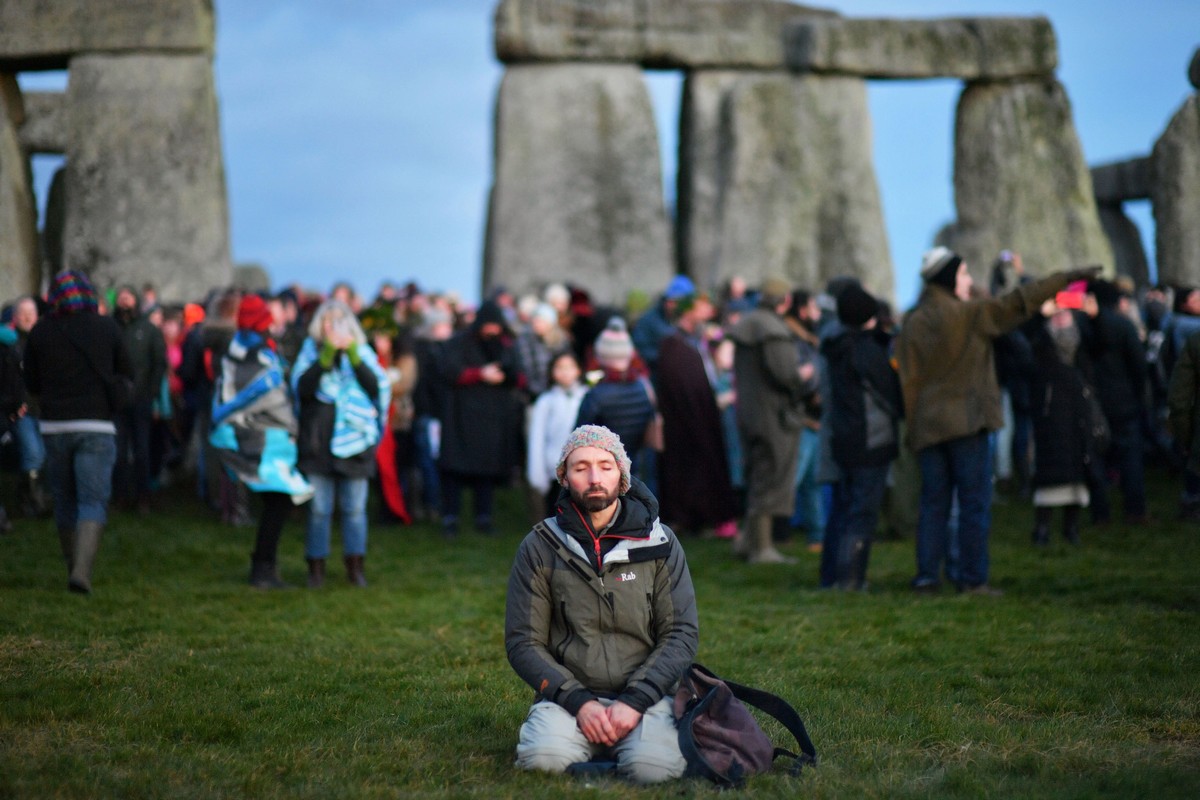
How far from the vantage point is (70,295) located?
9.43 meters

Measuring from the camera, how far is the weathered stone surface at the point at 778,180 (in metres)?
20.0

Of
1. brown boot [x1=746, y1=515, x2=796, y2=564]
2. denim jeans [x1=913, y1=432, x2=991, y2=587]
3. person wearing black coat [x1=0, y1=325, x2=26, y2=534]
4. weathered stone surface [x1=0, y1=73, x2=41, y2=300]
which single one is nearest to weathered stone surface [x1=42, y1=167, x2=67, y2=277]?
weathered stone surface [x1=0, y1=73, x2=41, y2=300]

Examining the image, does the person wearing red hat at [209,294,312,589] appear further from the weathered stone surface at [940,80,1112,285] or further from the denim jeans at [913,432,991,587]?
the weathered stone surface at [940,80,1112,285]

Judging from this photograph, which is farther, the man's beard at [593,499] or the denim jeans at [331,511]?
the denim jeans at [331,511]

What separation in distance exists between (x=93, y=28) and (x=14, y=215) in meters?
2.58

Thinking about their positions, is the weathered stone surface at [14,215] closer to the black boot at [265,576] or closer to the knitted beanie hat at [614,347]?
the black boot at [265,576]

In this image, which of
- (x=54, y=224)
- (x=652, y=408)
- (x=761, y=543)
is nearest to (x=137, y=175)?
(x=54, y=224)

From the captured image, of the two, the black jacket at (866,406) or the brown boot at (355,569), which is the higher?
the black jacket at (866,406)

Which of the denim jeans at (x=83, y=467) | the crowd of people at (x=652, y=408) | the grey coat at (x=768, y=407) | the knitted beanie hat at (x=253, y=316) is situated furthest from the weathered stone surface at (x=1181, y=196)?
the denim jeans at (x=83, y=467)

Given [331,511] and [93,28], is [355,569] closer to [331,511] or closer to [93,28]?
[331,511]

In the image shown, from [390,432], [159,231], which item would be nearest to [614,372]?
[390,432]

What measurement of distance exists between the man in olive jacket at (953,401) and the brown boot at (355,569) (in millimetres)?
3910

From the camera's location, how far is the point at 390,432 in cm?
1323

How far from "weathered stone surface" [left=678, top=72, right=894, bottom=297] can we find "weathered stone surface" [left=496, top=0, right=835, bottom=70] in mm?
362
